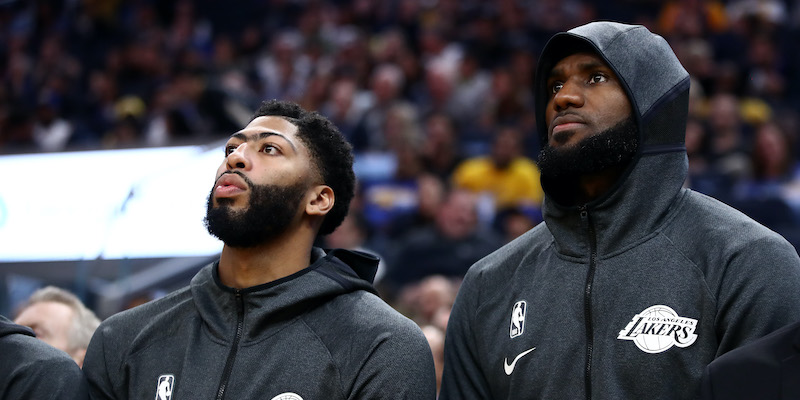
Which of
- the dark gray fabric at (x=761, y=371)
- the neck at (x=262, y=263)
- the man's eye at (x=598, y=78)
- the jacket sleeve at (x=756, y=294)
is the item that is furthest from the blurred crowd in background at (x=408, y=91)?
the dark gray fabric at (x=761, y=371)

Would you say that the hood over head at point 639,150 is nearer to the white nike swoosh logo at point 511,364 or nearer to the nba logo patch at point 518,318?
the nba logo patch at point 518,318

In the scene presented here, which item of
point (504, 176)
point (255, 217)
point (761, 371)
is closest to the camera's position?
point (761, 371)

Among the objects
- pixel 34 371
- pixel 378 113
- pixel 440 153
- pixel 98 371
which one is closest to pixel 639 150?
pixel 98 371

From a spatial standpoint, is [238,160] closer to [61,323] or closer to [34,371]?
[34,371]

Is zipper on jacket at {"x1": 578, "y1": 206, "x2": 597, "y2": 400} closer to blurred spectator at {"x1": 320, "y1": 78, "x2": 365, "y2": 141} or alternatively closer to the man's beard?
the man's beard

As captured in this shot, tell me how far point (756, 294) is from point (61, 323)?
2473mm

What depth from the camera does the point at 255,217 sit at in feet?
10.4

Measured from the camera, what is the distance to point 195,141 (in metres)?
6.45

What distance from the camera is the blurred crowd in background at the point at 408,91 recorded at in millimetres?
7008

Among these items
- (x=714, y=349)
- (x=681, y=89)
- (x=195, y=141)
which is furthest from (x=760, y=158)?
(x=714, y=349)

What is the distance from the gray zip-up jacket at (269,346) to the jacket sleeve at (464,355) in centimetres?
8

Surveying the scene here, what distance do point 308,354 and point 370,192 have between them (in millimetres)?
5102

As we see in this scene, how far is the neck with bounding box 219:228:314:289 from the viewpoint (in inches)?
126

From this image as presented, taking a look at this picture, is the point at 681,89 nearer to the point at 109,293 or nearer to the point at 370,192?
the point at 109,293
